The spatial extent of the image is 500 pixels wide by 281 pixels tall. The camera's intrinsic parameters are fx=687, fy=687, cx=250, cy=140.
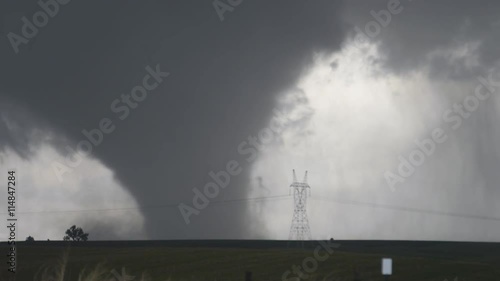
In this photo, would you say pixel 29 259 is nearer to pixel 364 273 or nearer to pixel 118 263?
pixel 118 263

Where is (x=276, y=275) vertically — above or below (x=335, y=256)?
below

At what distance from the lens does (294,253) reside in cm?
9056

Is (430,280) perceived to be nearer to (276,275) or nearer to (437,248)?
(276,275)

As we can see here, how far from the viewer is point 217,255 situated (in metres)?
90.0

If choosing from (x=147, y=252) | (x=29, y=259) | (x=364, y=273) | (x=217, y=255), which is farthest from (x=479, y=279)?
(x=29, y=259)

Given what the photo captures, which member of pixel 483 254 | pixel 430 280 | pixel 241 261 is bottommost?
pixel 430 280

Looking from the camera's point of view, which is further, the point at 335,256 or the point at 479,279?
the point at 335,256

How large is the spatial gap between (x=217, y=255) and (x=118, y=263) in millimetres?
15484

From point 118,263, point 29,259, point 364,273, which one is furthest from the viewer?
point 29,259

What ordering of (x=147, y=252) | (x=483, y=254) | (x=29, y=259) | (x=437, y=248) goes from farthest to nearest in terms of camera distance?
(x=437, y=248) < (x=483, y=254) < (x=147, y=252) < (x=29, y=259)

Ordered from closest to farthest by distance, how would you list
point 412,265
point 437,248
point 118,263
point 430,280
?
1. point 430,280
2. point 412,265
3. point 118,263
4. point 437,248

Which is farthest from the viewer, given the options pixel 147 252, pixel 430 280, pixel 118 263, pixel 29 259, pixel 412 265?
pixel 147 252

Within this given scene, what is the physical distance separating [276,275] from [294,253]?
25.0 metres

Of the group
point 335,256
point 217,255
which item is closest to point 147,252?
point 217,255
